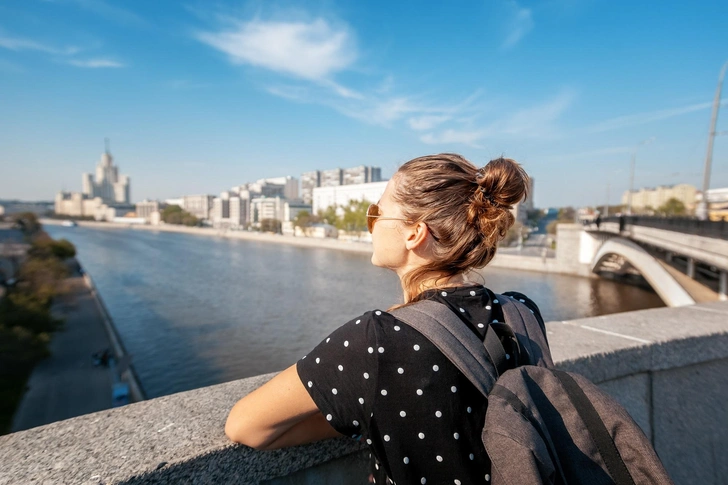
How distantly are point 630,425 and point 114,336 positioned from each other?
19.2m

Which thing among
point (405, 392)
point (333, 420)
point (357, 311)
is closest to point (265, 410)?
point (333, 420)

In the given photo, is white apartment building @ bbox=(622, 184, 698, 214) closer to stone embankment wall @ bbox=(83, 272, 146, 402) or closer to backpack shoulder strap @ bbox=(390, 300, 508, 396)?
stone embankment wall @ bbox=(83, 272, 146, 402)

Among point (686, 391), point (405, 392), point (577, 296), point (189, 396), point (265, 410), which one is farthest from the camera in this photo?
point (577, 296)

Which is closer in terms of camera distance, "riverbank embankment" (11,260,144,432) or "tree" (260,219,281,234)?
"riverbank embankment" (11,260,144,432)

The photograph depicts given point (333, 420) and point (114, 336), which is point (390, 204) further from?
point (114, 336)

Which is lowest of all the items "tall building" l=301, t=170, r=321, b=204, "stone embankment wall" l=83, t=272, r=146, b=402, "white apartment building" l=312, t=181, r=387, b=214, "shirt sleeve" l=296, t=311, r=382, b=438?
"stone embankment wall" l=83, t=272, r=146, b=402

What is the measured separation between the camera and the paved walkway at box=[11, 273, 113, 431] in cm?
1114

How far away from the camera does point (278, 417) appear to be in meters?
0.77

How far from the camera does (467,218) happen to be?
80 centimetres

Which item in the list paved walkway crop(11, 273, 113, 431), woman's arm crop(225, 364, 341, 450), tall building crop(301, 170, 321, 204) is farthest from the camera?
tall building crop(301, 170, 321, 204)

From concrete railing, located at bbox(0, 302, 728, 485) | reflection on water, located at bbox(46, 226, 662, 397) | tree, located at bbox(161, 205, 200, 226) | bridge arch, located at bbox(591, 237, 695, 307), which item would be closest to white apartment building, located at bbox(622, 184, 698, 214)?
reflection on water, located at bbox(46, 226, 662, 397)

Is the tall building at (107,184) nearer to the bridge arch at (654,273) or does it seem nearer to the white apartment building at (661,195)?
the white apartment building at (661,195)

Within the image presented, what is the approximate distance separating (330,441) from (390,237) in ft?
1.43

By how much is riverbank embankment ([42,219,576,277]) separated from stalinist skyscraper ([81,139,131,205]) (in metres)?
50.0
